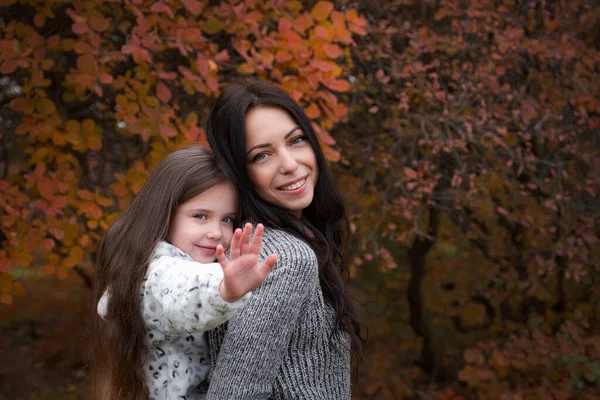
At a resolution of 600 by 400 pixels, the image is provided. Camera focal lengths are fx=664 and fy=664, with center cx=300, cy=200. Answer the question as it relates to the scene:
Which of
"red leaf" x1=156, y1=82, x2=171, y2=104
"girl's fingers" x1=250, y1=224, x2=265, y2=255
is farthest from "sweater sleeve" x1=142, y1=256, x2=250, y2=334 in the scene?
"red leaf" x1=156, y1=82, x2=171, y2=104

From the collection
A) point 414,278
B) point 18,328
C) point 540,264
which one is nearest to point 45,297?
point 18,328

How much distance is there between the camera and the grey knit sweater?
1497 mm

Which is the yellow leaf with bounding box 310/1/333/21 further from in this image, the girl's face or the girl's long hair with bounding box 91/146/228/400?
the girl's face

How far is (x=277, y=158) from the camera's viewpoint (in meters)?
1.79

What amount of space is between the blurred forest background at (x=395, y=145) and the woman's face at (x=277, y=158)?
0.94 m

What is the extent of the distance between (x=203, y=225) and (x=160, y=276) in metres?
0.24

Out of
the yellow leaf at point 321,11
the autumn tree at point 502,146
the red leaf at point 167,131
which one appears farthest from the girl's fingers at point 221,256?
the autumn tree at point 502,146

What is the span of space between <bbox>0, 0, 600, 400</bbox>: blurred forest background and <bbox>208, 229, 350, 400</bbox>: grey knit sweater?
88cm

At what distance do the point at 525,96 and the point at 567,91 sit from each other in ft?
0.95

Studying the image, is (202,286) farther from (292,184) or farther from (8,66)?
(8,66)

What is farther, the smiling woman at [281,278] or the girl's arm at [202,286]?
the smiling woman at [281,278]

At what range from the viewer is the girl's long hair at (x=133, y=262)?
1628 millimetres

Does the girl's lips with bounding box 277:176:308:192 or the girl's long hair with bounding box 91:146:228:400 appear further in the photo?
the girl's lips with bounding box 277:176:308:192

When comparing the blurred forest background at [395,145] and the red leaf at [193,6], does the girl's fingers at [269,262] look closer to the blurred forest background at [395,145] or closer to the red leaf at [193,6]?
the blurred forest background at [395,145]
